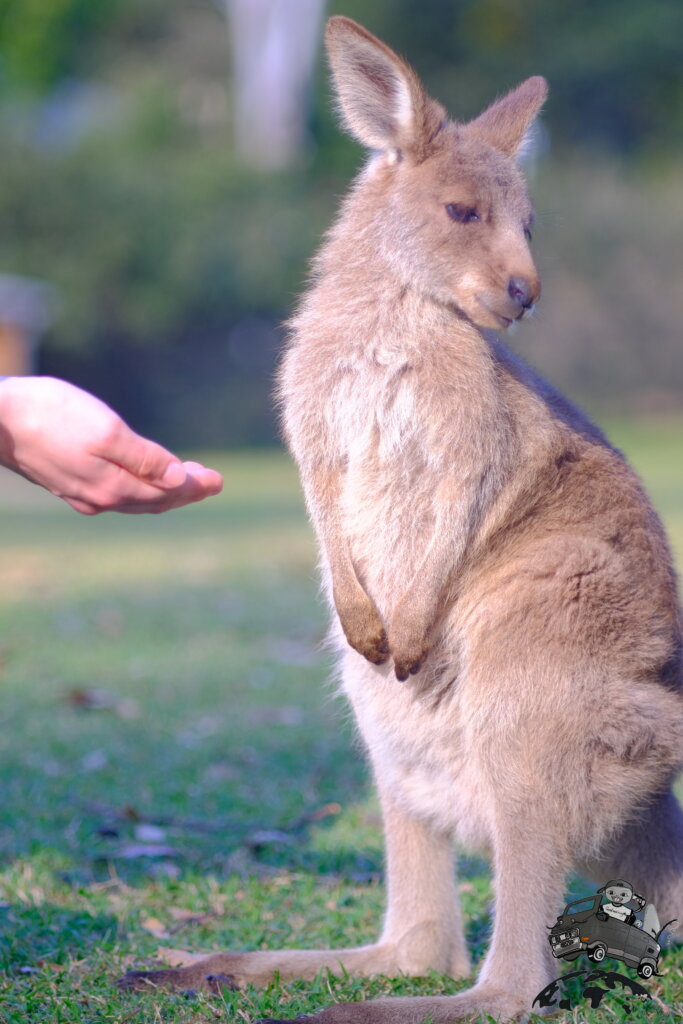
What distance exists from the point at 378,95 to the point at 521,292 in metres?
0.54

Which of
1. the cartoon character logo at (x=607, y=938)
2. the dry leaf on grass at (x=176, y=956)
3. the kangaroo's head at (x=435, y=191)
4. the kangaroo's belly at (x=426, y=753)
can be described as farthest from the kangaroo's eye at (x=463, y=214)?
the dry leaf on grass at (x=176, y=956)

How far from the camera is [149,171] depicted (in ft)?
73.8

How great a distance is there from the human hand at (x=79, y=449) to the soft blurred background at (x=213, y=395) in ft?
2.88

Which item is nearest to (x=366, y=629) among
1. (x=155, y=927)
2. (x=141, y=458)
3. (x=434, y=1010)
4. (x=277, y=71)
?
(x=141, y=458)

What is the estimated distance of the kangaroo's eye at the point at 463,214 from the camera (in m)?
2.73

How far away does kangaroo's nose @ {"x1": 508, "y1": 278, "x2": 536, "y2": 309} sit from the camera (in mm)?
2604

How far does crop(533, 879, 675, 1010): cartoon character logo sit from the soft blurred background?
0.08 m

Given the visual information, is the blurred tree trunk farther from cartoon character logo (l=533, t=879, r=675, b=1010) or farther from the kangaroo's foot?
cartoon character logo (l=533, t=879, r=675, b=1010)

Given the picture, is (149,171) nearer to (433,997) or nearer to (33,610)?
(33,610)

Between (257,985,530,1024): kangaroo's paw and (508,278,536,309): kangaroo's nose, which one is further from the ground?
(508,278,536,309): kangaroo's nose

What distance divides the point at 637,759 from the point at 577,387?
73.2 ft

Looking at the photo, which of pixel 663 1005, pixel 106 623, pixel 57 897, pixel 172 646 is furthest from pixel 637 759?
pixel 106 623

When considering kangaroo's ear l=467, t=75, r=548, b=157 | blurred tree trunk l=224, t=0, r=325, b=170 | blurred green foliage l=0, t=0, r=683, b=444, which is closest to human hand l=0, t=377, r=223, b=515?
kangaroo's ear l=467, t=75, r=548, b=157

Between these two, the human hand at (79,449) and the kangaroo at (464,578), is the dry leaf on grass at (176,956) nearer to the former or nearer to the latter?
the kangaroo at (464,578)
